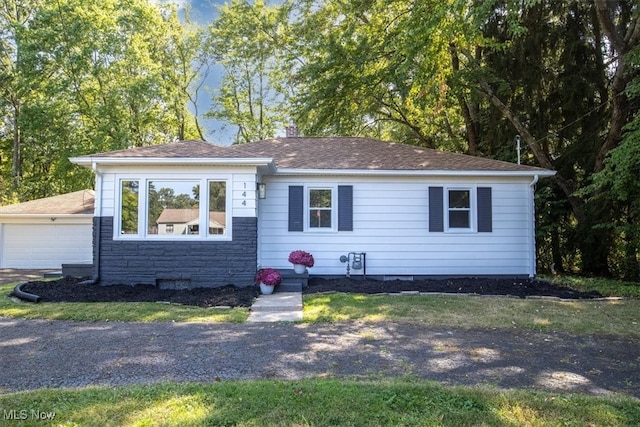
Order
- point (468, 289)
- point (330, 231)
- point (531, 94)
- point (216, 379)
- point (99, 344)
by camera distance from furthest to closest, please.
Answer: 1. point (531, 94)
2. point (330, 231)
3. point (468, 289)
4. point (99, 344)
5. point (216, 379)

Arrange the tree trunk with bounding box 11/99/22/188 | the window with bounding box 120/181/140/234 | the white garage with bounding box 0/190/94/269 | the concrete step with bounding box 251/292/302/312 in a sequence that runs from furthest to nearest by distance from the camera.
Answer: the tree trunk with bounding box 11/99/22/188, the white garage with bounding box 0/190/94/269, the window with bounding box 120/181/140/234, the concrete step with bounding box 251/292/302/312

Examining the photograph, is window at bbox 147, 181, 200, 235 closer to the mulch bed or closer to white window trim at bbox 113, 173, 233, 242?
white window trim at bbox 113, 173, 233, 242

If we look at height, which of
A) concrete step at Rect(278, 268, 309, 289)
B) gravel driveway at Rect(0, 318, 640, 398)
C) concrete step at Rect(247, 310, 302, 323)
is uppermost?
concrete step at Rect(278, 268, 309, 289)

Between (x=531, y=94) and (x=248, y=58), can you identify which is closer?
(x=531, y=94)

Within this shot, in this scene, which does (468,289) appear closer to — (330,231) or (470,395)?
(330,231)

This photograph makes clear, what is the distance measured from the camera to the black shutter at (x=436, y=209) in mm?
10406

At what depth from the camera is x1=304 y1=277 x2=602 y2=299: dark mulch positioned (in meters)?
8.65

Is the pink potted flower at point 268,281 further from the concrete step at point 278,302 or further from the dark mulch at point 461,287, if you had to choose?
the dark mulch at point 461,287

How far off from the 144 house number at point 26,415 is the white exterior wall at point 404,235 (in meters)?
7.24

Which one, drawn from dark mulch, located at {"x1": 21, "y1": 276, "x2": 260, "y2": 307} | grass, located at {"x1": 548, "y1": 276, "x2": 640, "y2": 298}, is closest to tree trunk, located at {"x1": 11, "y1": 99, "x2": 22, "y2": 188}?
dark mulch, located at {"x1": 21, "y1": 276, "x2": 260, "y2": 307}

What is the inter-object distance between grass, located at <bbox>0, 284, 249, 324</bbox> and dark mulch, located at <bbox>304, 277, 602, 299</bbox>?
258 cm

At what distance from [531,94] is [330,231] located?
28.6 feet

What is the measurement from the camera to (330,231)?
10.3m

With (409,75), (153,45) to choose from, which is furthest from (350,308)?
(153,45)
